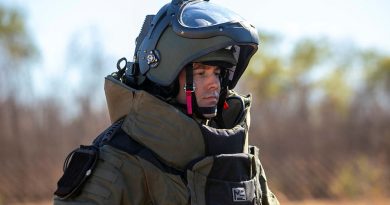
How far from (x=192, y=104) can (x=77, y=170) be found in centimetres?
72

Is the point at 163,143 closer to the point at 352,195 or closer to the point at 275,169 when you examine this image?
the point at 352,195

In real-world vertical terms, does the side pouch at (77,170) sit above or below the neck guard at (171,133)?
below

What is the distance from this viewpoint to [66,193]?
3.13 metres

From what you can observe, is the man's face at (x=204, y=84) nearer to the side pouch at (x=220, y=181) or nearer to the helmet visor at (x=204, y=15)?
the helmet visor at (x=204, y=15)

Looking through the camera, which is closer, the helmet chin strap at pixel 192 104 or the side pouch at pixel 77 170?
the side pouch at pixel 77 170

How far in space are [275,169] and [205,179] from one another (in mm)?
18821

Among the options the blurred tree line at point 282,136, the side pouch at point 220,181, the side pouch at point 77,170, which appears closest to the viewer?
the side pouch at point 77,170

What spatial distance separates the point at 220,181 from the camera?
3.33 meters

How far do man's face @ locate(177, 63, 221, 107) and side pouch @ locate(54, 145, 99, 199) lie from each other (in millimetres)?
643

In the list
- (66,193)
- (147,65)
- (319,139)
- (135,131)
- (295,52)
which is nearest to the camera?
(66,193)

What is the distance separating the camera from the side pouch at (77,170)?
3.13 meters

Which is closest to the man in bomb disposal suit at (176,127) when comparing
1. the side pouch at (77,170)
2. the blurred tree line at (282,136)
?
the side pouch at (77,170)

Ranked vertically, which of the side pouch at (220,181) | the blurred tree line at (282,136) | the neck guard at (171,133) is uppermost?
the neck guard at (171,133)

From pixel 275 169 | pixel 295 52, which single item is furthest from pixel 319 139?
pixel 295 52
